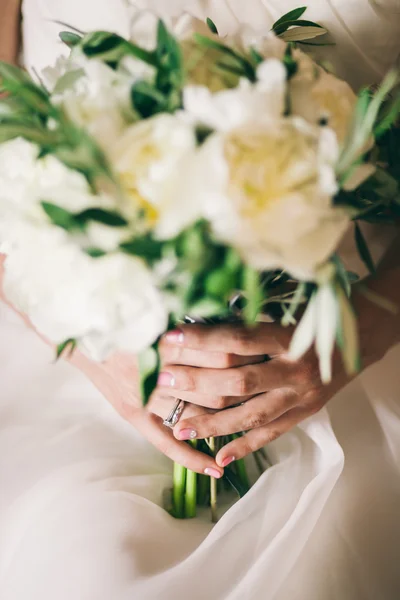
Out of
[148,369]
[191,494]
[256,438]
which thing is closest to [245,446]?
[256,438]

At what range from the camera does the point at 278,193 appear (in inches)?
14.4

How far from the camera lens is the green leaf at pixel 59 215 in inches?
14.5

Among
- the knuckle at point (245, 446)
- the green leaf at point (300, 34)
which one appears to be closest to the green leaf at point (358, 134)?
the green leaf at point (300, 34)

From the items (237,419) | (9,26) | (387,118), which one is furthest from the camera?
(9,26)

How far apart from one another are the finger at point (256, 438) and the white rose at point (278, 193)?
421 millimetres

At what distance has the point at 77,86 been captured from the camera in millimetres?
431

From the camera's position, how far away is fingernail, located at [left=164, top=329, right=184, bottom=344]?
654mm

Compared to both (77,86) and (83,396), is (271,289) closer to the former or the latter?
(77,86)

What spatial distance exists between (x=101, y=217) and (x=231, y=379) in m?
0.37

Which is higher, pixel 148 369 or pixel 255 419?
pixel 148 369

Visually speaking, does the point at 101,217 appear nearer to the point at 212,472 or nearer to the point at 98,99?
the point at 98,99

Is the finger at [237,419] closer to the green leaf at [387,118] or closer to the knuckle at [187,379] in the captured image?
the knuckle at [187,379]

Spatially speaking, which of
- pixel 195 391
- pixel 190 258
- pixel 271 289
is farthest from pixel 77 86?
pixel 195 391

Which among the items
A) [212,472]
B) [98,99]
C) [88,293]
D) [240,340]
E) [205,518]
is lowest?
[205,518]
